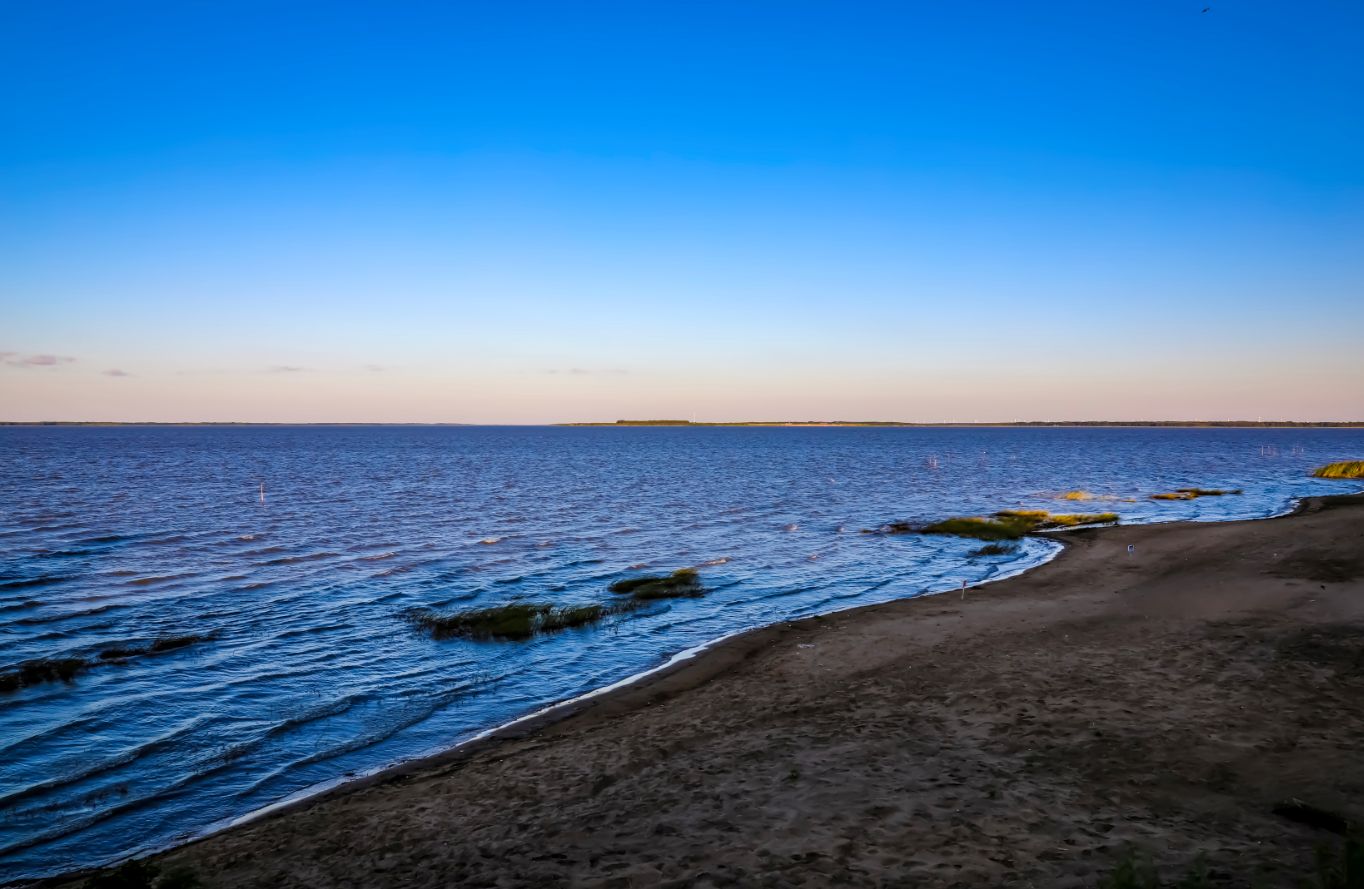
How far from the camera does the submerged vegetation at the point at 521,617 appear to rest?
25.0 m

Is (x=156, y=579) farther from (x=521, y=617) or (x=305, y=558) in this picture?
(x=521, y=617)

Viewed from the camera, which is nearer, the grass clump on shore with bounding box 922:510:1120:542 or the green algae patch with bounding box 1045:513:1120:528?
the grass clump on shore with bounding box 922:510:1120:542

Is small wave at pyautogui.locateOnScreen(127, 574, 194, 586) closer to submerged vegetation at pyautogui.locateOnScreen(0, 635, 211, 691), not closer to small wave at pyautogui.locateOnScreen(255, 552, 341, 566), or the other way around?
small wave at pyautogui.locateOnScreen(255, 552, 341, 566)

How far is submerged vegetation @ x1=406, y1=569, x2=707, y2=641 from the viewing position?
25.0m

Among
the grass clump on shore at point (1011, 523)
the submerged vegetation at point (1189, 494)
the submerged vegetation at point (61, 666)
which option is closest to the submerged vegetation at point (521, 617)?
the submerged vegetation at point (61, 666)

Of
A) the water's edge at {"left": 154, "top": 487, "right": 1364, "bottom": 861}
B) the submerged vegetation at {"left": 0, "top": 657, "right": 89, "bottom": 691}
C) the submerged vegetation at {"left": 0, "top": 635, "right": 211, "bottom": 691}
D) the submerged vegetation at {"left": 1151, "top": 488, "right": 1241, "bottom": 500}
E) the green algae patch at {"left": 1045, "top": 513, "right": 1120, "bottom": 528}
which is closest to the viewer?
the water's edge at {"left": 154, "top": 487, "right": 1364, "bottom": 861}

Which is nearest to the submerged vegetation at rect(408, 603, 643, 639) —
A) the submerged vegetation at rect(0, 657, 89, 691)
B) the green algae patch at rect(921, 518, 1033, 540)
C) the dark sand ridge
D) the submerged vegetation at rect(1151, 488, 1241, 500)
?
the dark sand ridge

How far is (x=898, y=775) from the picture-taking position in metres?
12.3

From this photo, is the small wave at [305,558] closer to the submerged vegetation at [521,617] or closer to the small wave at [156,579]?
the small wave at [156,579]

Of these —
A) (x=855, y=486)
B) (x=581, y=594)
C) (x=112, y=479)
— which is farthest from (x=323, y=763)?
(x=112, y=479)

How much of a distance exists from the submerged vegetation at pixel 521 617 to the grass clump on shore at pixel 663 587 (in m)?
0.04

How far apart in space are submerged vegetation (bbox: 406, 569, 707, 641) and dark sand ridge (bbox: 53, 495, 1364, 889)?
256 inches

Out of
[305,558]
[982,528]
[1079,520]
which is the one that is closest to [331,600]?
A: [305,558]

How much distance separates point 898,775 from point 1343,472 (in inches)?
3883
